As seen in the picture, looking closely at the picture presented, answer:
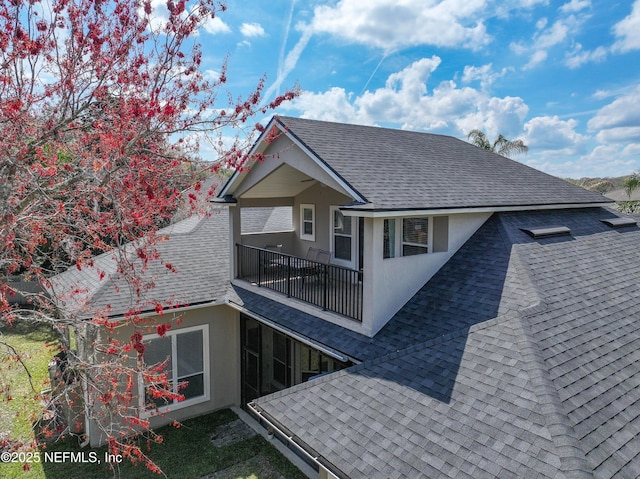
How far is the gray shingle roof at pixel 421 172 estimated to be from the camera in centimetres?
892

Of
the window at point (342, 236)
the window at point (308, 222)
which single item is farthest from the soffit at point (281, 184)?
the window at point (342, 236)

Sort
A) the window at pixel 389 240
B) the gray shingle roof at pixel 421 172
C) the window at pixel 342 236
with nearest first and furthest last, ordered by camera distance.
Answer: the gray shingle roof at pixel 421 172
the window at pixel 389 240
the window at pixel 342 236

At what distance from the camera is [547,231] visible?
35.2 feet

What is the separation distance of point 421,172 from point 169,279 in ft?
26.4

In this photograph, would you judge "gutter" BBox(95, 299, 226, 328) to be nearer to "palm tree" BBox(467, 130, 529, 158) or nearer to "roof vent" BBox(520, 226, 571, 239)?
"roof vent" BBox(520, 226, 571, 239)

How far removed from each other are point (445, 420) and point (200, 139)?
5.99 meters

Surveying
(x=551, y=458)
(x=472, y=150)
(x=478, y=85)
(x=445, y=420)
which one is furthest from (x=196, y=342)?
(x=478, y=85)

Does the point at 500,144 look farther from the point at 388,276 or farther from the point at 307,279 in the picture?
the point at 388,276

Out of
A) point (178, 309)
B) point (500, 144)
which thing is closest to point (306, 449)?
point (178, 309)

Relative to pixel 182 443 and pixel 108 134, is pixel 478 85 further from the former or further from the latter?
pixel 182 443

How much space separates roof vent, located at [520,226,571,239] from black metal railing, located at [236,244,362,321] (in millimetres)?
4710

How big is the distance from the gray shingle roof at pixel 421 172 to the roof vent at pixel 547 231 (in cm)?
85

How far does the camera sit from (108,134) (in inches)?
231

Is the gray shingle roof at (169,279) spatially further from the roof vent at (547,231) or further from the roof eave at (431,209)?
the roof vent at (547,231)
